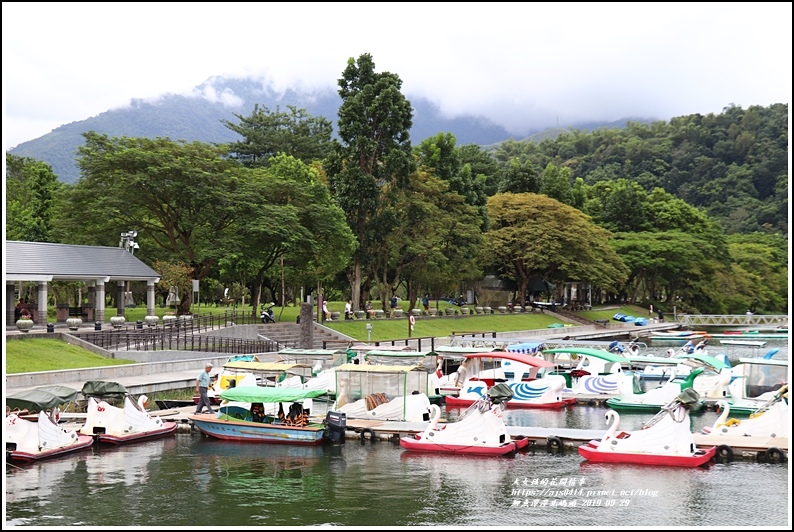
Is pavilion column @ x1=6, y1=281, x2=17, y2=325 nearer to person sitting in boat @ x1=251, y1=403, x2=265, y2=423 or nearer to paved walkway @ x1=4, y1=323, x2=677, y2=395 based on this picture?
paved walkway @ x1=4, y1=323, x2=677, y2=395

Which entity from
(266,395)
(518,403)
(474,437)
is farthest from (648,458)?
(518,403)

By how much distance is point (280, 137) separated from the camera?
117 meters

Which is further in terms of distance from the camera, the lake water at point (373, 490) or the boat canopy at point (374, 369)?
the boat canopy at point (374, 369)

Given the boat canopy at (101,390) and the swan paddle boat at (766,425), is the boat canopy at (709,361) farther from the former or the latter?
the boat canopy at (101,390)

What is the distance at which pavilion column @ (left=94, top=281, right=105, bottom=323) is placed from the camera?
48844mm

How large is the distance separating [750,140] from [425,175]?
109494mm

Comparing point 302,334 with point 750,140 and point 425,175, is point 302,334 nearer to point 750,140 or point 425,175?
point 425,175

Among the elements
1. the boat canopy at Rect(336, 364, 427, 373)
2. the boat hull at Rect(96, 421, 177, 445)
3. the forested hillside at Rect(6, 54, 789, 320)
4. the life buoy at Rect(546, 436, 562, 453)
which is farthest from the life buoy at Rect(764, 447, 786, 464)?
the forested hillside at Rect(6, 54, 789, 320)

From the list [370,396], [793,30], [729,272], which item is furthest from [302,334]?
[729,272]

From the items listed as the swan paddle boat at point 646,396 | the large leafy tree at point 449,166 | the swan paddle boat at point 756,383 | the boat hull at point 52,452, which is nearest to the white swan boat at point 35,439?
the boat hull at point 52,452

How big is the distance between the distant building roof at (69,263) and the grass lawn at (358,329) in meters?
4.83

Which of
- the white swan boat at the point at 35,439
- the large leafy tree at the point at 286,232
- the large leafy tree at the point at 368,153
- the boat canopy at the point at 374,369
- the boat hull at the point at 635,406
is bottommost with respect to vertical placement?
the boat hull at the point at 635,406

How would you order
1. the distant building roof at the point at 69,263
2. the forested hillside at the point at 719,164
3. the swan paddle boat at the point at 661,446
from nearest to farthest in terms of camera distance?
the swan paddle boat at the point at 661,446 < the distant building roof at the point at 69,263 < the forested hillside at the point at 719,164

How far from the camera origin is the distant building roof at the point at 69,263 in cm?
4419
